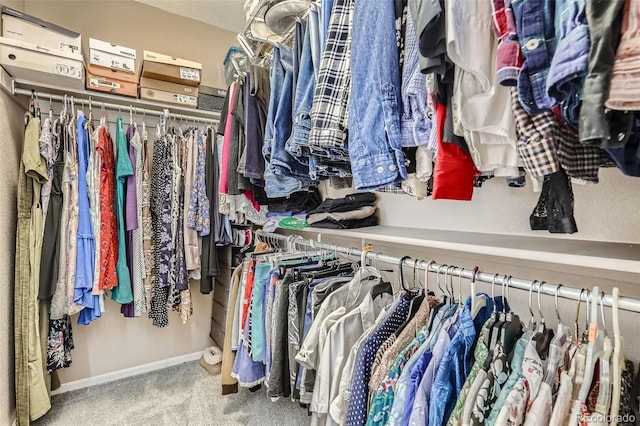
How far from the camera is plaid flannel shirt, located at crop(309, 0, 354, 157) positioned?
883mm

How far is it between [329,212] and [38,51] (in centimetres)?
165

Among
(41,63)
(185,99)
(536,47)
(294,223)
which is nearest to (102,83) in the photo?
(41,63)

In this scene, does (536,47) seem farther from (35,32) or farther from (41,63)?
(35,32)

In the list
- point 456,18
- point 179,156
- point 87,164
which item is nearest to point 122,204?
point 87,164

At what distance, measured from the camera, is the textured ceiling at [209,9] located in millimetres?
2246

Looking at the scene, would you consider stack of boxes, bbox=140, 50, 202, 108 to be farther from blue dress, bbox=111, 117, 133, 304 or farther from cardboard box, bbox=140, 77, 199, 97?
blue dress, bbox=111, 117, 133, 304

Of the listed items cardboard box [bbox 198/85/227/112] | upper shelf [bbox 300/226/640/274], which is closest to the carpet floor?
upper shelf [bbox 300/226/640/274]

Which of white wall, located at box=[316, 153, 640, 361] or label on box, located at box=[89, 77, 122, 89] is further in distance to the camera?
label on box, located at box=[89, 77, 122, 89]

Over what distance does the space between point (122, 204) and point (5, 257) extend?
557 millimetres

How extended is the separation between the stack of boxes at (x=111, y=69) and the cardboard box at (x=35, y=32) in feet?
0.34

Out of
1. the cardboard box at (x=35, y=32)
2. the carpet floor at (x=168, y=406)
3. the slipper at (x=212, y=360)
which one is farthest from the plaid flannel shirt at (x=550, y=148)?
the slipper at (x=212, y=360)

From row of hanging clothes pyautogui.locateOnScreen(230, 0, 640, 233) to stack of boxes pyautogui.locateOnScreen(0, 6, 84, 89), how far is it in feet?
4.67

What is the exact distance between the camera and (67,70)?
1.68 m

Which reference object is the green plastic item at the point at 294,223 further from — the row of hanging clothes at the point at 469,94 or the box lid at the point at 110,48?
the box lid at the point at 110,48
